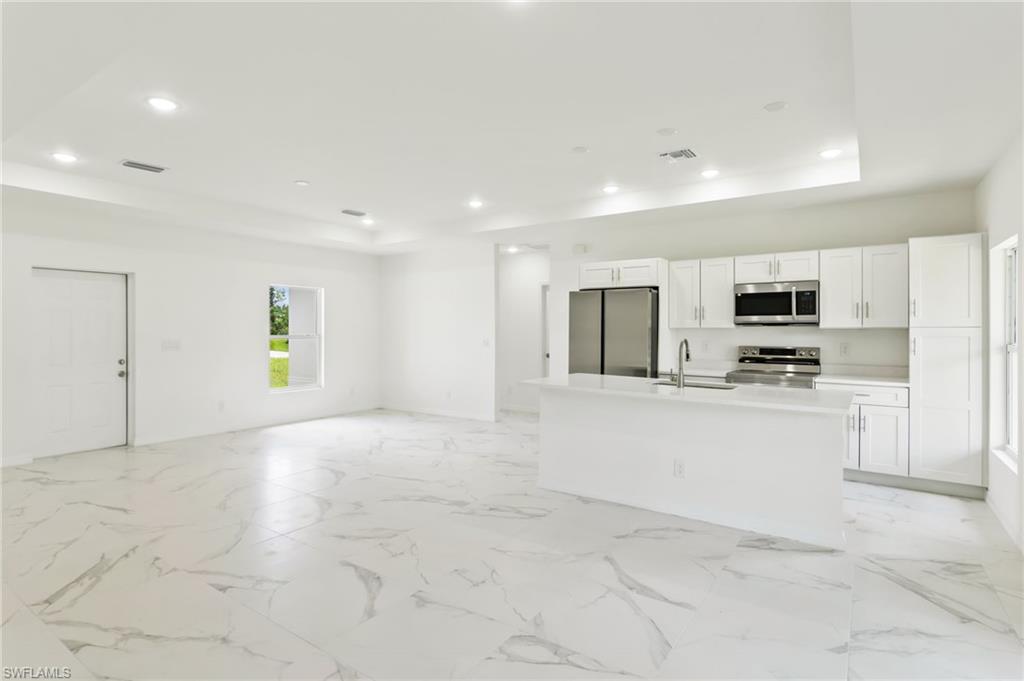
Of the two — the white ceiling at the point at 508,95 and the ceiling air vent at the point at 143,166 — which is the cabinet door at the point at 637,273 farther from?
the ceiling air vent at the point at 143,166

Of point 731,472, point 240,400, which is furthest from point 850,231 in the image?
point 240,400

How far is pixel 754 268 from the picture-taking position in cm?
539

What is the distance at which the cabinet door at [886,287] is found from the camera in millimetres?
4668

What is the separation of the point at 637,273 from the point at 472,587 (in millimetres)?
4109

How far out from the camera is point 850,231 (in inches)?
205

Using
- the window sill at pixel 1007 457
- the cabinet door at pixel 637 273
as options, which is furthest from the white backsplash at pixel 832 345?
the window sill at pixel 1007 457

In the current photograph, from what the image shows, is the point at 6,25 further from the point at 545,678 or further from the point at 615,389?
the point at 615,389

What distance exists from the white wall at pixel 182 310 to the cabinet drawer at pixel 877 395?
660cm

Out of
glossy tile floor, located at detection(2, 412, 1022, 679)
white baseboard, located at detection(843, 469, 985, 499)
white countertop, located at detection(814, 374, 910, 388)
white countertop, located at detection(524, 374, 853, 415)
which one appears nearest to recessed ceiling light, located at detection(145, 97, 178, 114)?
glossy tile floor, located at detection(2, 412, 1022, 679)

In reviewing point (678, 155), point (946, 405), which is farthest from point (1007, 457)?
point (678, 155)

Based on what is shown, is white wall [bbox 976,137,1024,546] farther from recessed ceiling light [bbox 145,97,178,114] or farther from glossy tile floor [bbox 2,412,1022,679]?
recessed ceiling light [bbox 145,97,178,114]

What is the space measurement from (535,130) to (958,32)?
2397 mm

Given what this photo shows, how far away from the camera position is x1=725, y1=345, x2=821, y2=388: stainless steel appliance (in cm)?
512

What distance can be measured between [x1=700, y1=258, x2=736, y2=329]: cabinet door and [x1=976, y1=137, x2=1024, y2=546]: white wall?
1.99 meters
